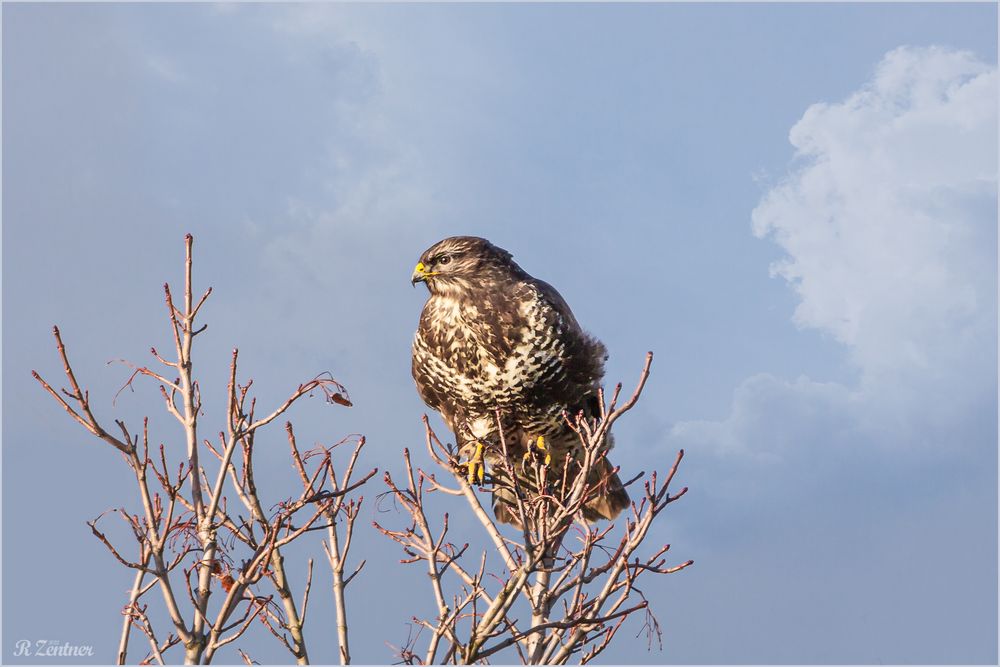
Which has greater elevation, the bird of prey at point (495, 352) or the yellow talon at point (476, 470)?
the bird of prey at point (495, 352)

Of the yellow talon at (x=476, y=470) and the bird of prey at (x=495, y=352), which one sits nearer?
the bird of prey at (x=495, y=352)

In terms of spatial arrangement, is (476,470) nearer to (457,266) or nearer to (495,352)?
(495,352)

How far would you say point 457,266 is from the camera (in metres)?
8.55

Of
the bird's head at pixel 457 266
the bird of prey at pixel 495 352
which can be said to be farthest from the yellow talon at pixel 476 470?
the bird's head at pixel 457 266

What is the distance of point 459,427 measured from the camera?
8812 mm

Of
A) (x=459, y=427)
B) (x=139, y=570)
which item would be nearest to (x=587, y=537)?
(x=139, y=570)

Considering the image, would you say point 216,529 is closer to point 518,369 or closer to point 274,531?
point 274,531

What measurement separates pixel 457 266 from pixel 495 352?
82 centimetres

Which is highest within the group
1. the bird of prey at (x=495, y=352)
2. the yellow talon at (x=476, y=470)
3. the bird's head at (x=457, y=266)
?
the bird's head at (x=457, y=266)

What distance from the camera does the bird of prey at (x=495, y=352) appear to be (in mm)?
8359

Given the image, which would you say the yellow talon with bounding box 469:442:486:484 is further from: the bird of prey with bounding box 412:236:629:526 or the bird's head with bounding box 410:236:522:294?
the bird's head with bounding box 410:236:522:294

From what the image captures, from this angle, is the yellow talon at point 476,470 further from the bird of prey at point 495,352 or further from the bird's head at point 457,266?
the bird's head at point 457,266

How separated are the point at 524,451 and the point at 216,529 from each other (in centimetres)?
400

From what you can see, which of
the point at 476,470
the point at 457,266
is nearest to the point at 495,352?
the point at 457,266
